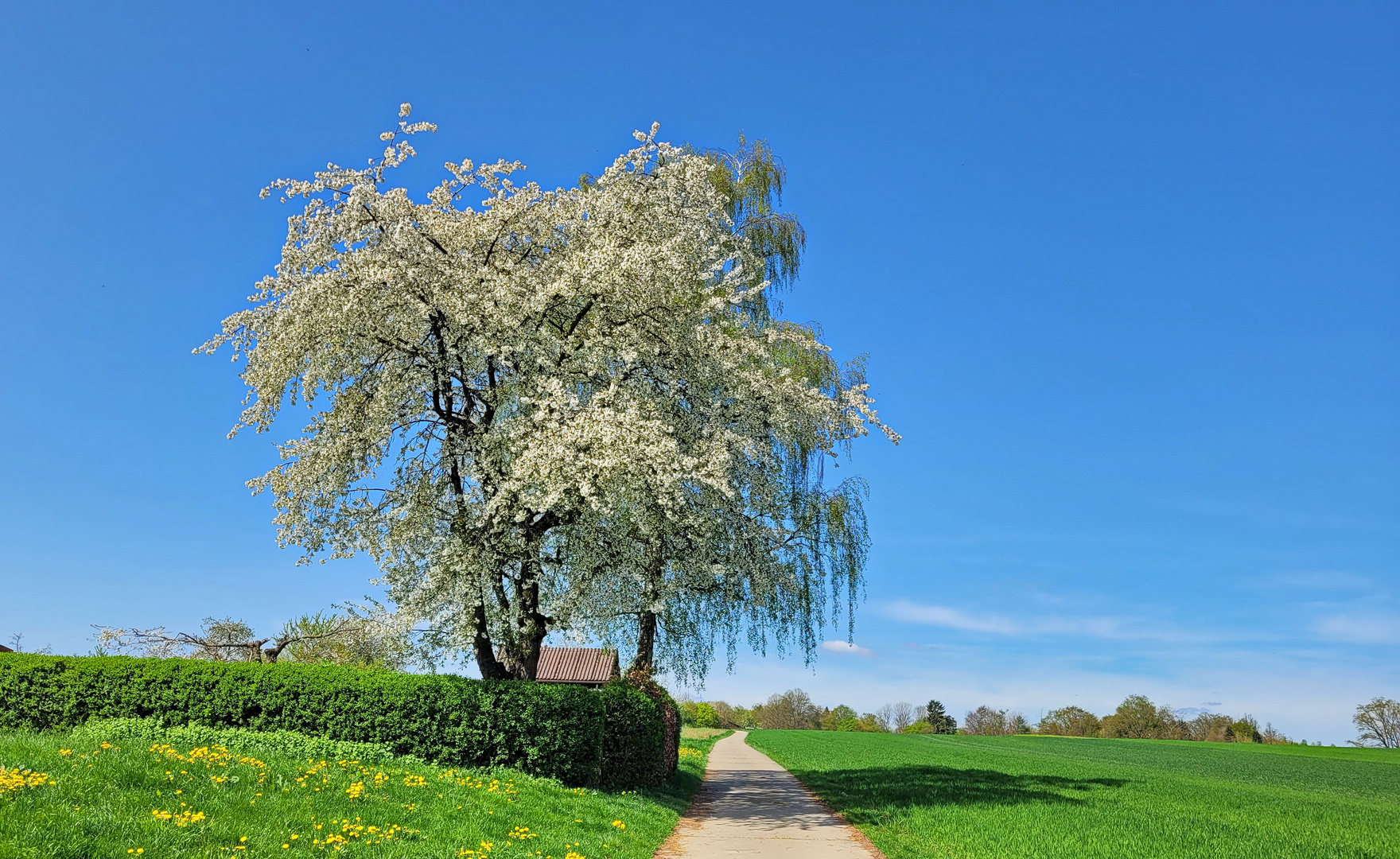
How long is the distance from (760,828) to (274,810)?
315 inches

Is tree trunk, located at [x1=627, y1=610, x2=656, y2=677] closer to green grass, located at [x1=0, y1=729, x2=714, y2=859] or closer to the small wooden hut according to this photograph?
green grass, located at [x1=0, y1=729, x2=714, y2=859]

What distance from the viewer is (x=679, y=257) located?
55.1 feet

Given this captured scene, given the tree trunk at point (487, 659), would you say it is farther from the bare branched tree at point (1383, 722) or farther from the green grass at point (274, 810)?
the bare branched tree at point (1383, 722)

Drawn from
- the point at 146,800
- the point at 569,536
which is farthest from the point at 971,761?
the point at 146,800

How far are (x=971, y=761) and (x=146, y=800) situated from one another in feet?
114

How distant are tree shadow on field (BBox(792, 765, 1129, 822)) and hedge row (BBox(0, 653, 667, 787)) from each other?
520 cm

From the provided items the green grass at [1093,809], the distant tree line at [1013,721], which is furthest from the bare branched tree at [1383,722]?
the green grass at [1093,809]

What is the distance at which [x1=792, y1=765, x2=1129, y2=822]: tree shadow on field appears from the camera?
17906mm

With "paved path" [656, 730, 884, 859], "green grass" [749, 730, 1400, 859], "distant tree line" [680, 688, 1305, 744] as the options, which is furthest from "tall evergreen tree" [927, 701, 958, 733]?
"paved path" [656, 730, 884, 859]

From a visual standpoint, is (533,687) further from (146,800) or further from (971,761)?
(971,761)

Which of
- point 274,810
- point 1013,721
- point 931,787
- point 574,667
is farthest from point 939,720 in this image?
point 274,810

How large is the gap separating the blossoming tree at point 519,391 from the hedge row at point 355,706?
1793mm

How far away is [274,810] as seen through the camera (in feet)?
31.5

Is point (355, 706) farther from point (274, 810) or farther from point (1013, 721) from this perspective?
point (1013, 721)
